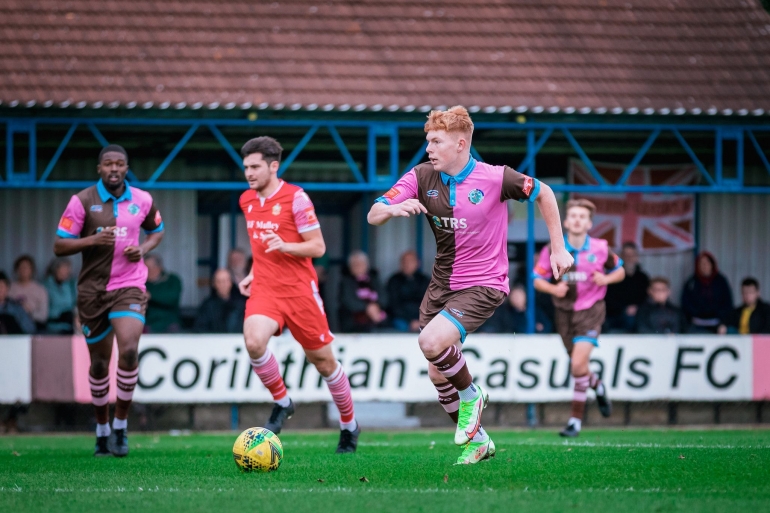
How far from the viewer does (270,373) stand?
8758mm

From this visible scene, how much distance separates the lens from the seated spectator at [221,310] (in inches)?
565

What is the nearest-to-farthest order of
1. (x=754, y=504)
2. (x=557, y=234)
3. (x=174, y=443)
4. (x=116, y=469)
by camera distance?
(x=754, y=504)
(x=557, y=234)
(x=116, y=469)
(x=174, y=443)

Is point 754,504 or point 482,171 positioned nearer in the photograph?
point 754,504

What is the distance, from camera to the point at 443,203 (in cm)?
748

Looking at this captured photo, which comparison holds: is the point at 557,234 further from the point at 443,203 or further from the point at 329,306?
the point at 329,306

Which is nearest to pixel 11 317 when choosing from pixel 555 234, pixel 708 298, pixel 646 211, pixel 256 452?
pixel 256 452

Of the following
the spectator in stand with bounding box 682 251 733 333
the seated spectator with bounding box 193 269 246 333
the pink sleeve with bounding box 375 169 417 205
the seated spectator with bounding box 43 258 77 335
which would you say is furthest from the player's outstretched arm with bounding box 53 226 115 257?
the spectator in stand with bounding box 682 251 733 333

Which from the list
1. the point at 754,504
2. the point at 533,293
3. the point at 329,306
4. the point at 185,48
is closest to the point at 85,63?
the point at 185,48

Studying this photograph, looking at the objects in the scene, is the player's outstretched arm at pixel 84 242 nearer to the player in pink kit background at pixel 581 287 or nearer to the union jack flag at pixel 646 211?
the player in pink kit background at pixel 581 287

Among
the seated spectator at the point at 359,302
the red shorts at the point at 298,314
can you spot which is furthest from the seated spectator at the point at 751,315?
the red shorts at the point at 298,314

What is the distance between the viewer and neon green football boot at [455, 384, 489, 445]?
724 centimetres

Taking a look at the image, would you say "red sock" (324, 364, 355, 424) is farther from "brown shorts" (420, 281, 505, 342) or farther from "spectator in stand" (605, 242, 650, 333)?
"spectator in stand" (605, 242, 650, 333)

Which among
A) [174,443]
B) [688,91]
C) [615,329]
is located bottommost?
[174,443]

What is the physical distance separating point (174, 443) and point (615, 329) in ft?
21.2
